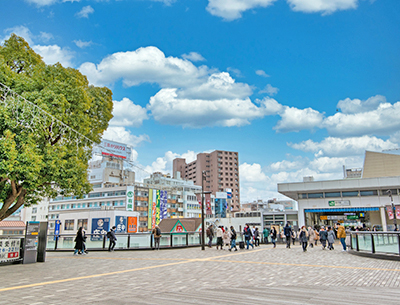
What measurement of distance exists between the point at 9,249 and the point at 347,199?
34.2 m

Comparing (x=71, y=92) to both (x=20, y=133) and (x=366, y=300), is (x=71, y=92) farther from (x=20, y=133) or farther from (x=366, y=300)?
(x=366, y=300)

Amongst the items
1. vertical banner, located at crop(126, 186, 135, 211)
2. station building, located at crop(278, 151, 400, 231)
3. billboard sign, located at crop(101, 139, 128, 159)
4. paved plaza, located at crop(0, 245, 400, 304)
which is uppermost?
billboard sign, located at crop(101, 139, 128, 159)

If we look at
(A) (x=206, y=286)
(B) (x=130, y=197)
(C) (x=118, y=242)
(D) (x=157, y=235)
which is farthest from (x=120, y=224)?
(A) (x=206, y=286)

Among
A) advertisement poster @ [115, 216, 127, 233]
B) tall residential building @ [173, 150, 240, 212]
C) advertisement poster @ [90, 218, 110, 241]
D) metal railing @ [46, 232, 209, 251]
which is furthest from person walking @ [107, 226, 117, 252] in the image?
tall residential building @ [173, 150, 240, 212]

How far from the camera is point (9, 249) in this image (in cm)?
1372

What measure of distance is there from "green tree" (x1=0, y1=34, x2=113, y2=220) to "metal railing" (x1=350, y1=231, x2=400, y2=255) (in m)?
14.4

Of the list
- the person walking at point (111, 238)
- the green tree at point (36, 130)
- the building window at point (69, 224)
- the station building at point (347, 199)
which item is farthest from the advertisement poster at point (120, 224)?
the green tree at point (36, 130)

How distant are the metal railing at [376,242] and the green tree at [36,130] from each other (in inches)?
567

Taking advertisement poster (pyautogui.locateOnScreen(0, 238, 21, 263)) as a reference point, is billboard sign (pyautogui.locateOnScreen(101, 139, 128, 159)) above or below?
above

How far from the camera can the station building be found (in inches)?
1409

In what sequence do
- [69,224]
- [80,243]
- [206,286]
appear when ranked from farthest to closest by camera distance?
[69,224] → [80,243] → [206,286]

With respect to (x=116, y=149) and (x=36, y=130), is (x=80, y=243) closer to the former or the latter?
(x=36, y=130)

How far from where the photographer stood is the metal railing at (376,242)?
1392 cm

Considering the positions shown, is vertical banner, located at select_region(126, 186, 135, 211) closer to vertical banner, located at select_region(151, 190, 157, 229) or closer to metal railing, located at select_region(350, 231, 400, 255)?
vertical banner, located at select_region(151, 190, 157, 229)
